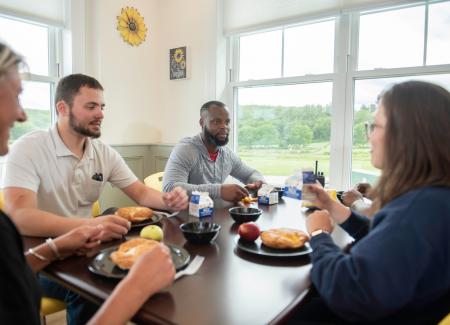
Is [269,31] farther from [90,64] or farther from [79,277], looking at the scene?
[79,277]

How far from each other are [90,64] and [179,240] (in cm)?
270

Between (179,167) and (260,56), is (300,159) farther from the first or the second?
(179,167)

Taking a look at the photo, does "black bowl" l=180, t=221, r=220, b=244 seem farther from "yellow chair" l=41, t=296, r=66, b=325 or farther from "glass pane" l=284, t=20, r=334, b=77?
"glass pane" l=284, t=20, r=334, b=77

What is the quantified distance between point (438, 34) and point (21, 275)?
2907 mm

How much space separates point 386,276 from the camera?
0.72 m

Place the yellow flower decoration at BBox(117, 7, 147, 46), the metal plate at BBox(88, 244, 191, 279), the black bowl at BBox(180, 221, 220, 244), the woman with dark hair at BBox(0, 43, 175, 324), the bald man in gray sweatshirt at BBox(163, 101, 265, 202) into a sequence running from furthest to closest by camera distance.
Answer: the yellow flower decoration at BBox(117, 7, 147, 46) → the bald man in gray sweatshirt at BBox(163, 101, 265, 202) → the black bowl at BBox(180, 221, 220, 244) → the metal plate at BBox(88, 244, 191, 279) → the woman with dark hair at BBox(0, 43, 175, 324)

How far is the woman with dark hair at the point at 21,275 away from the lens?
0.63 meters

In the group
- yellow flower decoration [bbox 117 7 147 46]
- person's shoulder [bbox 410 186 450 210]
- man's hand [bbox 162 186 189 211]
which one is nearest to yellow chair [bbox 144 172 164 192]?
man's hand [bbox 162 186 189 211]

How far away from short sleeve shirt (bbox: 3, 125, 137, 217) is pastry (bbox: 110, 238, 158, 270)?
2.34ft

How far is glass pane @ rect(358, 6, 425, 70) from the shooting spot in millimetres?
2617

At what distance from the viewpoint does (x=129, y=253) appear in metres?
0.91

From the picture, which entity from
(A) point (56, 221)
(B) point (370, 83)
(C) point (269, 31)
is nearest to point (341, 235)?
(A) point (56, 221)

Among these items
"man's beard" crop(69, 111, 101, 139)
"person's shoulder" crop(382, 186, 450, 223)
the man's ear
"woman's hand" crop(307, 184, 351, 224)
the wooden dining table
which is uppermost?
the man's ear

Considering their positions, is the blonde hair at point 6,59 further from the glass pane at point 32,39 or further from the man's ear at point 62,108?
the glass pane at point 32,39
